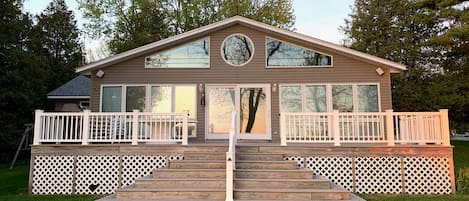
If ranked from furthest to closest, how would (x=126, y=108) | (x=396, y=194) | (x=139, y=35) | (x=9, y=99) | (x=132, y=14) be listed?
1. (x=132, y=14)
2. (x=139, y=35)
3. (x=9, y=99)
4. (x=126, y=108)
5. (x=396, y=194)

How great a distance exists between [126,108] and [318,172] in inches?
238

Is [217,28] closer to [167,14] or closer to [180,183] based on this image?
[180,183]

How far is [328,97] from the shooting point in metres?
10.6

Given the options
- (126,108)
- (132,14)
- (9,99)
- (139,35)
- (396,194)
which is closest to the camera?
(396,194)

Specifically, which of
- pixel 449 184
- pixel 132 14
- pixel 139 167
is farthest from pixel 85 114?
pixel 132 14

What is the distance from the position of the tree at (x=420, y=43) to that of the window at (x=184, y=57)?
10.1 metres

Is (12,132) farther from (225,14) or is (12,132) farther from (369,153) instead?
(369,153)

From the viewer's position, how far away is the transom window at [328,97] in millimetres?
10539

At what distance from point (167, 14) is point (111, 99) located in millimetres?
14670

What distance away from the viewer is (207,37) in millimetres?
10969

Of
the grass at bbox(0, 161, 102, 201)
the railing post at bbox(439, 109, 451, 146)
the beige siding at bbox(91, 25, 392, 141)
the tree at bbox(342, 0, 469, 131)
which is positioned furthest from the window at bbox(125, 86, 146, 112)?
the tree at bbox(342, 0, 469, 131)

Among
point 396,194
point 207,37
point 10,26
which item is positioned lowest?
point 396,194

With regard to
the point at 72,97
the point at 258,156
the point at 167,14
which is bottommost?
the point at 258,156

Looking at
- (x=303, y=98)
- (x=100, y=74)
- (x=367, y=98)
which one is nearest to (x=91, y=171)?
(x=100, y=74)
